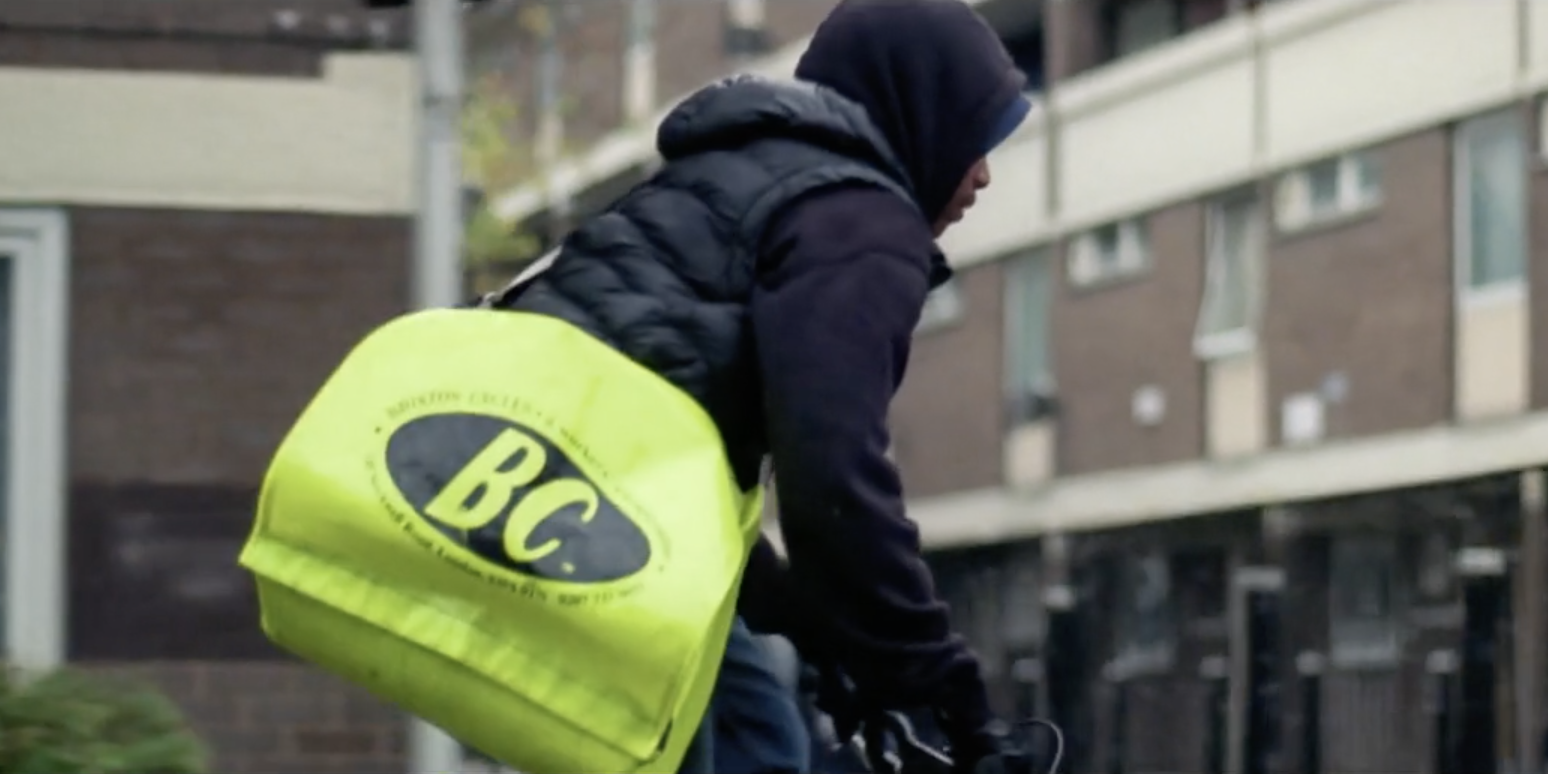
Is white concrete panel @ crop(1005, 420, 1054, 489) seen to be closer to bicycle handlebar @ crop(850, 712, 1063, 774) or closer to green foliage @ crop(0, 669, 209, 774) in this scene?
green foliage @ crop(0, 669, 209, 774)

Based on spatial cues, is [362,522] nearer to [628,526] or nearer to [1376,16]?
[628,526]

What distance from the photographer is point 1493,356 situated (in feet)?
102

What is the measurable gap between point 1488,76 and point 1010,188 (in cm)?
924

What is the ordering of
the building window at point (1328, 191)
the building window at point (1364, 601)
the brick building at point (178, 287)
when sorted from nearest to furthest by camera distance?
the brick building at point (178, 287), the building window at point (1364, 601), the building window at point (1328, 191)

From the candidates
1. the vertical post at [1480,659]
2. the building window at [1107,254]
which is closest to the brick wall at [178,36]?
the vertical post at [1480,659]

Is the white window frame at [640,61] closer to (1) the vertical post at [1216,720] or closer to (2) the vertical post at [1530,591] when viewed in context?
(1) the vertical post at [1216,720]

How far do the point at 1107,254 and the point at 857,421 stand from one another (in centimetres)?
3525

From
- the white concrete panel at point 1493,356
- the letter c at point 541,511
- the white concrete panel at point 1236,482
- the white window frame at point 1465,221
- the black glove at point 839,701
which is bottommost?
the black glove at point 839,701

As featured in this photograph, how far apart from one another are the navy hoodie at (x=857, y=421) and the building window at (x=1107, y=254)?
3400 centimetres

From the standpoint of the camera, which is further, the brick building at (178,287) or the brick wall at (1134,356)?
the brick wall at (1134,356)

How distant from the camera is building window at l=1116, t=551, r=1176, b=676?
120ft

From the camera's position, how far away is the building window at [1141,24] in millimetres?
37500

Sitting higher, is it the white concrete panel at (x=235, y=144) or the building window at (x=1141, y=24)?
the building window at (x=1141, y=24)

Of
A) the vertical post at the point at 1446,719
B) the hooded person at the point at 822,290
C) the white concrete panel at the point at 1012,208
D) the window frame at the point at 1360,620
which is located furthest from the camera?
the white concrete panel at the point at 1012,208
